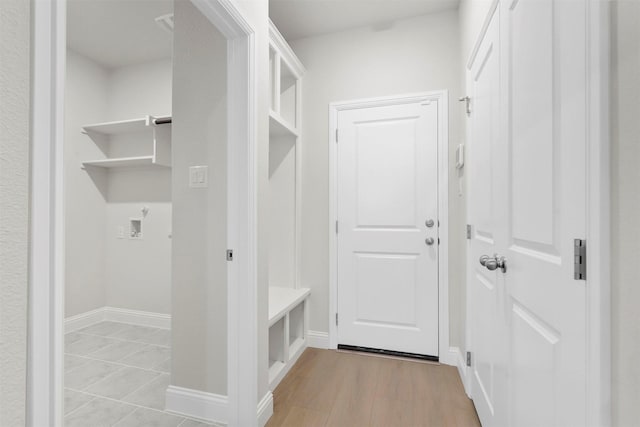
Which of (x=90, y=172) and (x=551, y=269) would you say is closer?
(x=551, y=269)

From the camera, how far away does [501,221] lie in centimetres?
125

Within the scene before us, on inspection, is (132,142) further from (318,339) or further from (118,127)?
(318,339)

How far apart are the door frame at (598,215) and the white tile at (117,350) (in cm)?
286

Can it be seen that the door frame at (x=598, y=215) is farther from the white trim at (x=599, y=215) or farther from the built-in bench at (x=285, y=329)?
the built-in bench at (x=285, y=329)

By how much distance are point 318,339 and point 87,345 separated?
199cm

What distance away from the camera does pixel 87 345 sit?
2.61 meters

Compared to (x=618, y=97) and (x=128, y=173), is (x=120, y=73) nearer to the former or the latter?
(x=128, y=173)

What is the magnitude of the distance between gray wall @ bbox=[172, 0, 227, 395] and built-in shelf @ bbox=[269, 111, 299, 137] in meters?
0.54

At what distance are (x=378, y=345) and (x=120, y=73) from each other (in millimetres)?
3785

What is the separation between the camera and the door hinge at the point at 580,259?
26.3 inches

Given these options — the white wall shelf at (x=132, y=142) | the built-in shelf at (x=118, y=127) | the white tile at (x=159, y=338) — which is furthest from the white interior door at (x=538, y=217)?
the built-in shelf at (x=118, y=127)

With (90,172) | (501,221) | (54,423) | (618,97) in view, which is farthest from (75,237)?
(618,97)

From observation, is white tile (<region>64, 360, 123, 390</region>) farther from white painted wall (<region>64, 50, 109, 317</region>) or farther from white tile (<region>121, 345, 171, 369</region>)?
white painted wall (<region>64, 50, 109, 317</region>)

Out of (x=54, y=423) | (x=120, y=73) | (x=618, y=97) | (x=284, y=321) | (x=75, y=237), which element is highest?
(x=120, y=73)
